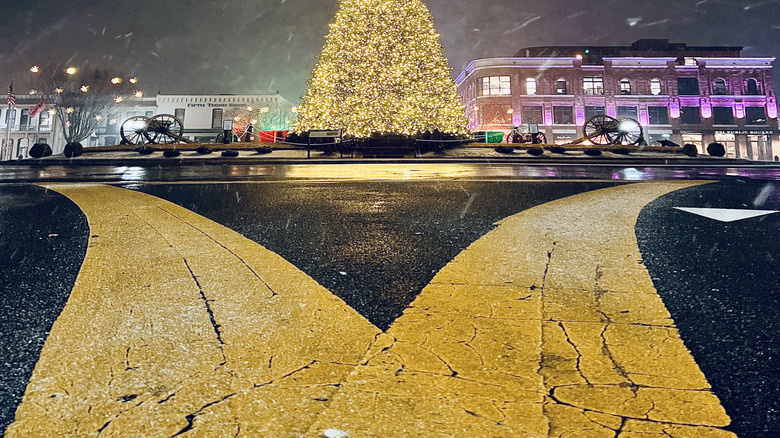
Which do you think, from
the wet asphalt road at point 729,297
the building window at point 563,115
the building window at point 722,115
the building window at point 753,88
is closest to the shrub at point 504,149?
the wet asphalt road at point 729,297

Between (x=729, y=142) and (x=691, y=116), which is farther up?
(x=691, y=116)

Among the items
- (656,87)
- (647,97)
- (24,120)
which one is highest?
(24,120)

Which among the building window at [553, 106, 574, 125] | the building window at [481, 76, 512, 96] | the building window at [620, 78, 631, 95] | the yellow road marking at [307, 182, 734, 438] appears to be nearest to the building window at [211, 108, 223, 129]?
the building window at [481, 76, 512, 96]

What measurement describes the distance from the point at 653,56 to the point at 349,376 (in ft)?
183

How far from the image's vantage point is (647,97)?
43156mm

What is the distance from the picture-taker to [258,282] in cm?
162

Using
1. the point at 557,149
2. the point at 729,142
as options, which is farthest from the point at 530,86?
the point at 557,149

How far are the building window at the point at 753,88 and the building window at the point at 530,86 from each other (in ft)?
72.8

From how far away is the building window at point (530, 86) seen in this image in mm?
43094

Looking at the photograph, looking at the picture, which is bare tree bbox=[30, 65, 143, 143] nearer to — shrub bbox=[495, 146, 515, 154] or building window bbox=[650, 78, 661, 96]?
shrub bbox=[495, 146, 515, 154]

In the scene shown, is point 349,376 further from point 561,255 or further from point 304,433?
point 561,255

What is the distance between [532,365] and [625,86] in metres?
51.1

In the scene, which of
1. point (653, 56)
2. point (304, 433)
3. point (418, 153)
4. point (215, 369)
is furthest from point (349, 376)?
point (653, 56)

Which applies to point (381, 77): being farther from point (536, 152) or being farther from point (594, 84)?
point (594, 84)
